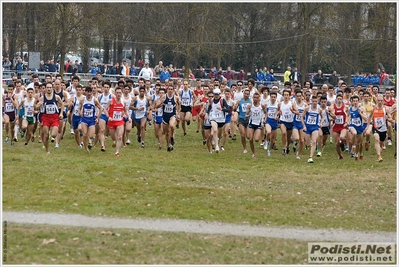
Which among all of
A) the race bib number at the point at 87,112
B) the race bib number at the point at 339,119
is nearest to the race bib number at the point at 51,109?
the race bib number at the point at 87,112

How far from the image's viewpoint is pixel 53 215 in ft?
45.7

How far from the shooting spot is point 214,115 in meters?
23.2

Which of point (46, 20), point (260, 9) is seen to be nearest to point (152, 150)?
point (46, 20)

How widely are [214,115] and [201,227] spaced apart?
10.0 metres

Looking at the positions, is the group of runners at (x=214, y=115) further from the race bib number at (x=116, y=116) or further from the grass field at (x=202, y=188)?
the grass field at (x=202, y=188)

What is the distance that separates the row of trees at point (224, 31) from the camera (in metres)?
43.3

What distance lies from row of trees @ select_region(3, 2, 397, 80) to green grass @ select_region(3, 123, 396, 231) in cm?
2040

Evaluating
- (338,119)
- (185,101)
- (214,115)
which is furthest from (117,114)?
(338,119)

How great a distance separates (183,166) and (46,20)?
81.5 feet

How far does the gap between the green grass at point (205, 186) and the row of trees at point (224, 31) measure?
20398 millimetres

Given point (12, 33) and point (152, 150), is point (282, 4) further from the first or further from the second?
point (152, 150)

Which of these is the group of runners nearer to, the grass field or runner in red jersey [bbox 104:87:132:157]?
runner in red jersey [bbox 104:87:132:157]

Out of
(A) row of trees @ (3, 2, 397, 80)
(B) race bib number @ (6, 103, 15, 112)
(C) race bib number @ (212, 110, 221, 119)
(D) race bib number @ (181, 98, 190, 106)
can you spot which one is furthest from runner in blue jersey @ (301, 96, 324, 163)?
(A) row of trees @ (3, 2, 397, 80)

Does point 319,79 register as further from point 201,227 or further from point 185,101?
point 201,227
